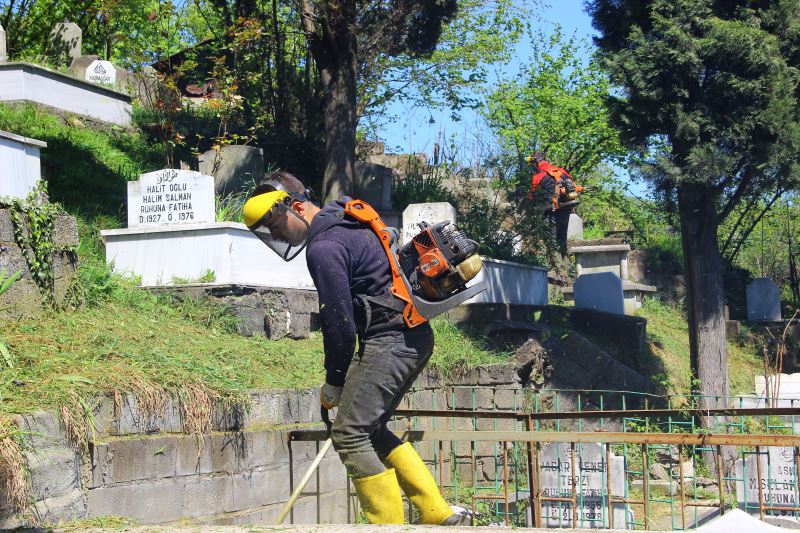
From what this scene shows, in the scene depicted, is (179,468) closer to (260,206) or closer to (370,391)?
(370,391)

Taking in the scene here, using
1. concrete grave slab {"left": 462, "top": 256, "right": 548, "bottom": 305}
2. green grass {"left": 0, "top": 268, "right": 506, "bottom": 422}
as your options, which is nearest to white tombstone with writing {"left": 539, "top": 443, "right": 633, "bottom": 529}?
green grass {"left": 0, "top": 268, "right": 506, "bottom": 422}

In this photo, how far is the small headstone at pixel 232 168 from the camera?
11.9m

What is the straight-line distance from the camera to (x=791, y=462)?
8734 millimetres

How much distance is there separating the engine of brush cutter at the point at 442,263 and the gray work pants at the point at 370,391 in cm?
24

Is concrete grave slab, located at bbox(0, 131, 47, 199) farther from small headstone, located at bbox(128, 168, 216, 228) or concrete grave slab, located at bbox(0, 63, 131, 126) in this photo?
concrete grave slab, located at bbox(0, 63, 131, 126)

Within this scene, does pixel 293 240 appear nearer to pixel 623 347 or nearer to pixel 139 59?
pixel 139 59

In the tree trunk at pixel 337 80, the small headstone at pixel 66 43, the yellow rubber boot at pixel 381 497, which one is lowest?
the yellow rubber boot at pixel 381 497

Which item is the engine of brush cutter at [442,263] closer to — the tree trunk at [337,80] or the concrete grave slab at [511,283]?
the tree trunk at [337,80]

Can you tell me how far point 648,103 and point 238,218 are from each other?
533 centimetres

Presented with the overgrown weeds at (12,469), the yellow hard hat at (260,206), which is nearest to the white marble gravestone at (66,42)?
the overgrown weeds at (12,469)

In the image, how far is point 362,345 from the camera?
17.7 feet

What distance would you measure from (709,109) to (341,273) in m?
8.47

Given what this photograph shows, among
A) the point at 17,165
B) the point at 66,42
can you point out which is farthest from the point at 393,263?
the point at 66,42

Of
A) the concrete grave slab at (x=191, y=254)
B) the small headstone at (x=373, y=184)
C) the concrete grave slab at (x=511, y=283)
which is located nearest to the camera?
the concrete grave slab at (x=191, y=254)
